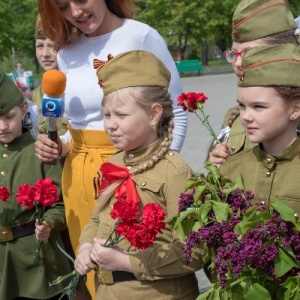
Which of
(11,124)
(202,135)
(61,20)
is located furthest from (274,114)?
(202,135)

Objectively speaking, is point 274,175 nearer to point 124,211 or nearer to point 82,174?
point 124,211

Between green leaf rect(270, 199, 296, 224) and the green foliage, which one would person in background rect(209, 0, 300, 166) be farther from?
the green foliage

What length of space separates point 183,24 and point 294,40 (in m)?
39.6

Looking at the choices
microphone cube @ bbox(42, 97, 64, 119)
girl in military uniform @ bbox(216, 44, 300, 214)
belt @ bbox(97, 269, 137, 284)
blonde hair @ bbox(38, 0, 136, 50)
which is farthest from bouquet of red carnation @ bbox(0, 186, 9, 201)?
girl in military uniform @ bbox(216, 44, 300, 214)

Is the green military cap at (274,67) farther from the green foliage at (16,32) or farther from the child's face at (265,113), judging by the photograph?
the green foliage at (16,32)

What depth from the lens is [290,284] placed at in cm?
224

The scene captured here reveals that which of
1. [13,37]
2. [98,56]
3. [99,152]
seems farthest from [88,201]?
[13,37]

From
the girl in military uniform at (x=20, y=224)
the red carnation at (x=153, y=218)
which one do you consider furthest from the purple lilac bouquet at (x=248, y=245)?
the girl in military uniform at (x=20, y=224)

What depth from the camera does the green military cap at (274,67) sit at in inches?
103

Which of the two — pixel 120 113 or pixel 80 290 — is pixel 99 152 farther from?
pixel 80 290

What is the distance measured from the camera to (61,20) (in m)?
3.70

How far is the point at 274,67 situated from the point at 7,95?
204cm

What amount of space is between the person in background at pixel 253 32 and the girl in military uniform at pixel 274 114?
430 millimetres

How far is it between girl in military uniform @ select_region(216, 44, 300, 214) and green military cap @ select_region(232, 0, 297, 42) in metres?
0.56
